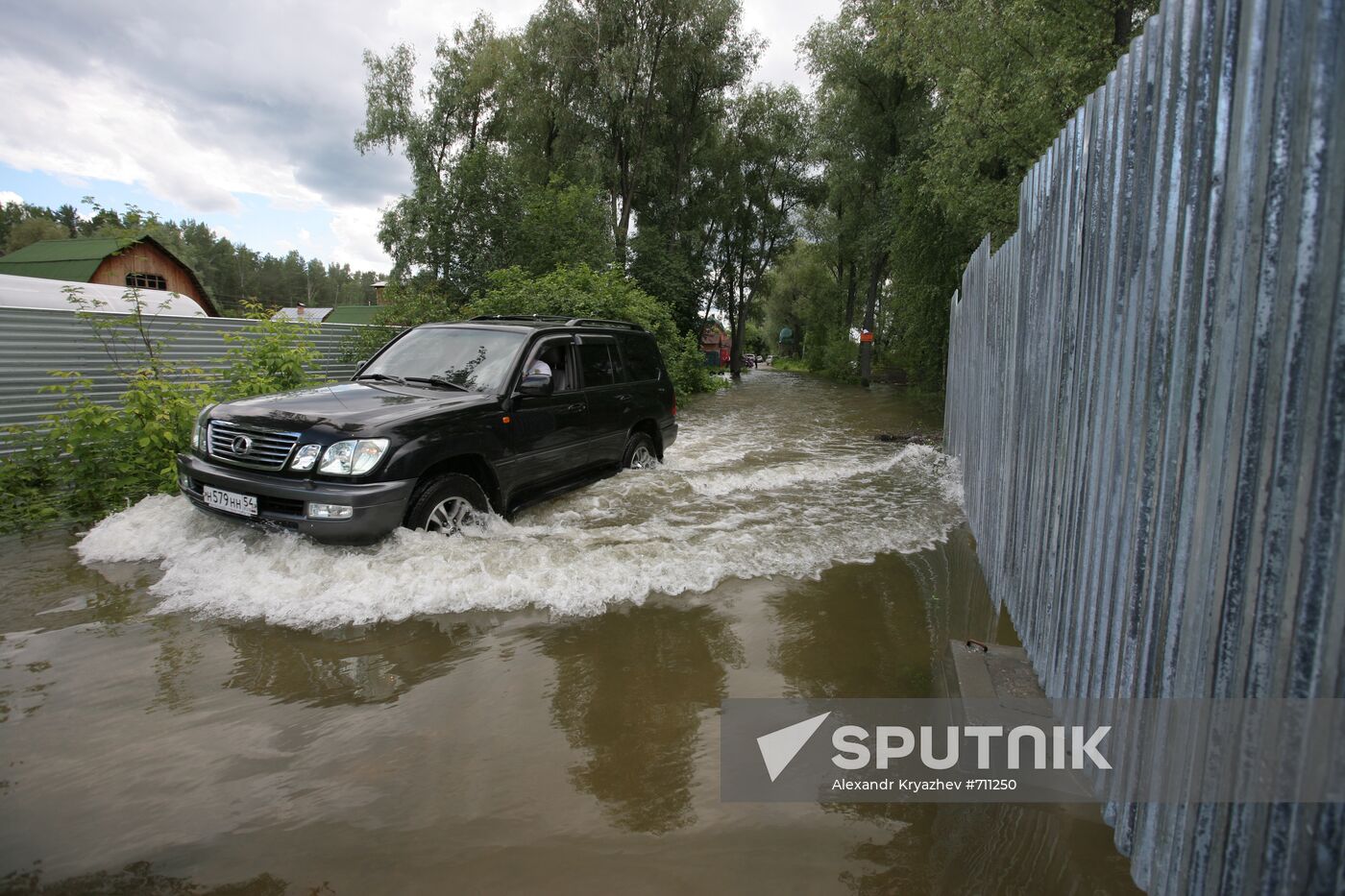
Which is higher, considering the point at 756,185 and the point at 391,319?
the point at 756,185

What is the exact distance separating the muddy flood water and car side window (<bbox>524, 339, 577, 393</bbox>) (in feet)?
4.32

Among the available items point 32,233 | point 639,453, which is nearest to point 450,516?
point 639,453

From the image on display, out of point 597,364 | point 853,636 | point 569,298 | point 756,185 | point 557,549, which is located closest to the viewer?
point 853,636

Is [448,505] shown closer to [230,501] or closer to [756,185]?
[230,501]

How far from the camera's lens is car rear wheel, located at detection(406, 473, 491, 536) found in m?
4.86

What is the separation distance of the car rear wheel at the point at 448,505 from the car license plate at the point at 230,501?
1.04 meters

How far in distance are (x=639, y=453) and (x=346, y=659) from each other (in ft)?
15.8

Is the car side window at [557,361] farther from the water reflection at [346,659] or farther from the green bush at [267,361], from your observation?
the green bush at [267,361]

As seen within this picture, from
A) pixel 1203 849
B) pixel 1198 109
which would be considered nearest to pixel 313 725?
pixel 1203 849

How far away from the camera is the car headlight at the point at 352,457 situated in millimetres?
4551

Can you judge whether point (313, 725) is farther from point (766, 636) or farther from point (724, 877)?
point (766, 636)

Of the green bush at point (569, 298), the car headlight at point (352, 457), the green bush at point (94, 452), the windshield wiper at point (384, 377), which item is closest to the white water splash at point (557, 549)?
the car headlight at point (352, 457)

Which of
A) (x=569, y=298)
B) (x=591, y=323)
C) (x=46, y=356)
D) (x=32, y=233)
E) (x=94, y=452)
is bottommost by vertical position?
(x=94, y=452)

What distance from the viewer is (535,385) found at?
5.98 m
